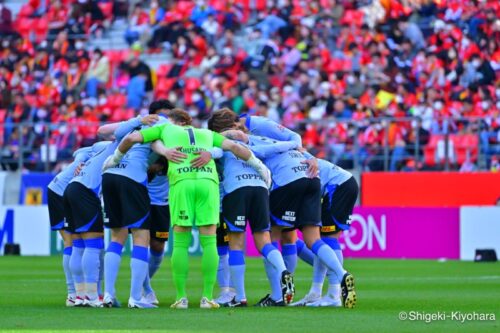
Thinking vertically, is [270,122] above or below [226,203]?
above

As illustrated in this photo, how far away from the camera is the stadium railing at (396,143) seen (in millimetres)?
27406

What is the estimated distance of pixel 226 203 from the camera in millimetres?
13914

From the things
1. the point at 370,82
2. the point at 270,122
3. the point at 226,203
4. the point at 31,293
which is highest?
the point at 370,82

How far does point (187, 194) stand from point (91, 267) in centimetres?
148

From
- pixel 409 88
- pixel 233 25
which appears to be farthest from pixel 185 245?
pixel 233 25

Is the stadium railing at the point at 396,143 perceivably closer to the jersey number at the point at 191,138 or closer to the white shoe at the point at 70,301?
the white shoe at the point at 70,301

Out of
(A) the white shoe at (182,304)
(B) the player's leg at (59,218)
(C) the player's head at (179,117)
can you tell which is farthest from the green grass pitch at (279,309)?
(C) the player's head at (179,117)

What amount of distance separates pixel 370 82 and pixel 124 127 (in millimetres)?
17957

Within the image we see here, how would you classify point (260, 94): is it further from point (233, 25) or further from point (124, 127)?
point (124, 127)

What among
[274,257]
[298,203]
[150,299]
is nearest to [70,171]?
[150,299]

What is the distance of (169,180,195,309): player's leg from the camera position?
13289mm

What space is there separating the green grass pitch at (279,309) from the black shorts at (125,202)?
0.90 metres

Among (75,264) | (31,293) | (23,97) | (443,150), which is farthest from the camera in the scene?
(23,97)

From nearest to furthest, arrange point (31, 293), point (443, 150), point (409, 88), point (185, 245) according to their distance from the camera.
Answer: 1. point (185, 245)
2. point (31, 293)
3. point (443, 150)
4. point (409, 88)
